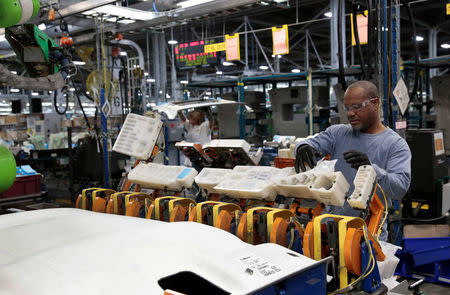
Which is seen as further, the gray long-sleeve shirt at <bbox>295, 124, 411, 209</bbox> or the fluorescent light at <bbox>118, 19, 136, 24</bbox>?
the fluorescent light at <bbox>118, 19, 136, 24</bbox>

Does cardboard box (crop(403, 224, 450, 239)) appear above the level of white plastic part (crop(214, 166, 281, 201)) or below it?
below

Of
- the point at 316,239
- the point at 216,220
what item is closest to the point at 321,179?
the point at 316,239

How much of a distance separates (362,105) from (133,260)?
1.99 metres

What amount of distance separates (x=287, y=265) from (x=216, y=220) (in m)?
0.98

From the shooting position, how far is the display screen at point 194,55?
1248 cm

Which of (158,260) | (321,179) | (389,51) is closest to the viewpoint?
(158,260)

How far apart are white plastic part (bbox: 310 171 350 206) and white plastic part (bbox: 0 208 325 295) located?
1.98ft

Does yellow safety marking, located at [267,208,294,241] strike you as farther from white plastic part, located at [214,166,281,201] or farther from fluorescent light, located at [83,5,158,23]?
fluorescent light, located at [83,5,158,23]

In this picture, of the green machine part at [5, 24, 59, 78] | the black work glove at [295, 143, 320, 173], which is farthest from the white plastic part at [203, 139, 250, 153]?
the green machine part at [5, 24, 59, 78]

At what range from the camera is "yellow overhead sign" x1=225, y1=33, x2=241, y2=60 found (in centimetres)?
1149

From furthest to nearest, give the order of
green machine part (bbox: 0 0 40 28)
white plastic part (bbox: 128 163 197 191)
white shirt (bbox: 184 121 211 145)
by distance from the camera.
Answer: white shirt (bbox: 184 121 211 145) < white plastic part (bbox: 128 163 197 191) < green machine part (bbox: 0 0 40 28)

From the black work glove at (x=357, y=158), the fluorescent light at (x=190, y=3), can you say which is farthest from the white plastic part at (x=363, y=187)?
the fluorescent light at (x=190, y=3)

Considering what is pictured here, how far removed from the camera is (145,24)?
611cm

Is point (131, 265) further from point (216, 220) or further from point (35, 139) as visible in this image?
point (35, 139)
